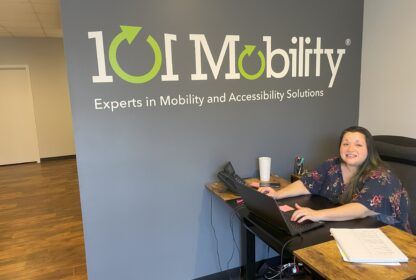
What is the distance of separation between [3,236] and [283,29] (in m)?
3.64

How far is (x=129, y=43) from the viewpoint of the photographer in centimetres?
206

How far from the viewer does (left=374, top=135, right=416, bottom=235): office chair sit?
5.95 feet

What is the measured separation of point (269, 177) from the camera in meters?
2.44

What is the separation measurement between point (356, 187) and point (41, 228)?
3458 millimetres

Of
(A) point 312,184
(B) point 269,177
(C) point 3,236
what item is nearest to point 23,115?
(C) point 3,236

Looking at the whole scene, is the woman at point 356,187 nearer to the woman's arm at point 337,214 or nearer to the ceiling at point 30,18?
the woman's arm at point 337,214

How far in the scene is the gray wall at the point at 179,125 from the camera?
2049mm

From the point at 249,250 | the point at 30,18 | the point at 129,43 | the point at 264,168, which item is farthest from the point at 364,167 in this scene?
the point at 30,18

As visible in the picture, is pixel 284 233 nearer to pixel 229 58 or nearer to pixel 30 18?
pixel 229 58

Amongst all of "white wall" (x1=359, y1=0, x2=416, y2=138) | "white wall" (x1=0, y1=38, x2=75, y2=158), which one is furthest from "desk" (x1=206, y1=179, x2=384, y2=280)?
"white wall" (x1=0, y1=38, x2=75, y2=158)

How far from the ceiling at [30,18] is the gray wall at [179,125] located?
2682mm

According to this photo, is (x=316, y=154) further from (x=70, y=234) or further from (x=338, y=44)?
(x=70, y=234)

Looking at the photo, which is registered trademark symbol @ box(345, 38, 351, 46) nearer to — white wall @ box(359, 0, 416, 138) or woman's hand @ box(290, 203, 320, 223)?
white wall @ box(359, 0, 416, 138)

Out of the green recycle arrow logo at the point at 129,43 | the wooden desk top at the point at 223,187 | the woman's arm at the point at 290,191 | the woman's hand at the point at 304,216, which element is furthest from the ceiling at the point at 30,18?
the woman's hand at the point at 304,216
